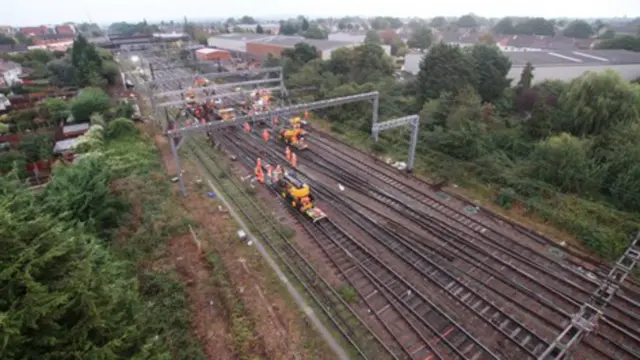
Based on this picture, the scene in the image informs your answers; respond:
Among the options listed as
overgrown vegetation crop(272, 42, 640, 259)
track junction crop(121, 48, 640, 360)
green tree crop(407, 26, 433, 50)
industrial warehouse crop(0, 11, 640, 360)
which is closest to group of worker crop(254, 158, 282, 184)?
industrial warehouse crop(0, 11, 640, 360)

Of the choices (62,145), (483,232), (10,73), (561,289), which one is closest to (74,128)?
(62,145)

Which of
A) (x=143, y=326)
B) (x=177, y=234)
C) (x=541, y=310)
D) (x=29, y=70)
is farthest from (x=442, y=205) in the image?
(x=29, y=70)

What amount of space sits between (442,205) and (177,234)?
14587 mm

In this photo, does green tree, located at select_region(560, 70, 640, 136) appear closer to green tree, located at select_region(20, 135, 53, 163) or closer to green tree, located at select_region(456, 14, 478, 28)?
green tree, located at select_region(20, 135, 53, 163)

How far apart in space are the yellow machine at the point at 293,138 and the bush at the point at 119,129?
13541 millimetres

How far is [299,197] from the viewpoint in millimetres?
18188

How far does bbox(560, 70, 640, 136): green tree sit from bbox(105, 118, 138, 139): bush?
35.1 meters

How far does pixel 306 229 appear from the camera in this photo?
1705cm

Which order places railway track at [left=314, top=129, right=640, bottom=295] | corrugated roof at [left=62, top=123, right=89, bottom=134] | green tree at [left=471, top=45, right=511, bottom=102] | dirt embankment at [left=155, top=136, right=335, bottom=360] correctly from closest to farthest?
dirt embankment at [left=155, top=136, right=335, bottom=360]
railway track at [left=314, top=129, right=640, bottom=295]
corrugated roof at [left=62, top=123, right=89, bottom=134]
green tree at [left=471, top=45, right=511, bottom=102]

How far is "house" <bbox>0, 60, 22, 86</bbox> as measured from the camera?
44.1m

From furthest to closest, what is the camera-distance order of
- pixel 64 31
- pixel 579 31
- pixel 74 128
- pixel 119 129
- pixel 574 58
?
1. pixel 64 31
2. pixel 579 31
3. pixel 574 58
4. pixel 74 128
5. pixel 119 129

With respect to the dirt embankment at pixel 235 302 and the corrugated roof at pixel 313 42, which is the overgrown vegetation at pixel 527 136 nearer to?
the dirt embankment at pixel 235 302

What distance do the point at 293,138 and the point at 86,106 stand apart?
20680 millimetres

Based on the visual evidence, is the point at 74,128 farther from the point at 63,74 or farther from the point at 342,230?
the point at 342,230
